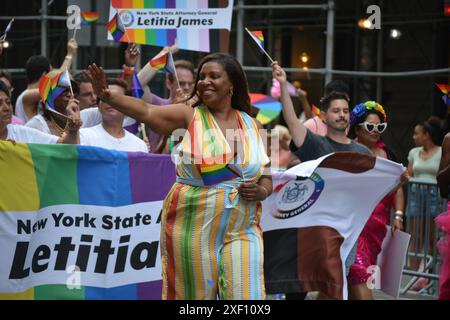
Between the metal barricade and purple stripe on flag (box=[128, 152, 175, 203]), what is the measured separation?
143 inches

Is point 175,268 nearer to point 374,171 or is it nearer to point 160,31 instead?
point 374,171

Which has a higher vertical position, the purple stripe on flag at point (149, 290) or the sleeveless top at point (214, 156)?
the sleeveless top at point (214, 156)

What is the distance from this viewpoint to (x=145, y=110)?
18.5 feet

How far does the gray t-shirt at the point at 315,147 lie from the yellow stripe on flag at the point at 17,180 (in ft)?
6.15

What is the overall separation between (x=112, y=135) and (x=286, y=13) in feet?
39.9

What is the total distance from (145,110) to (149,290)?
2.09 m

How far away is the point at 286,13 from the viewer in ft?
63.7

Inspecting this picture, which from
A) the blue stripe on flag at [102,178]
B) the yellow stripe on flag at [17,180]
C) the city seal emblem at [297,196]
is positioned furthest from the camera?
the city seal emblem at [297,196]

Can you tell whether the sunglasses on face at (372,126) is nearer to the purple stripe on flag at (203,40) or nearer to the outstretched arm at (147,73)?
the purple stripe on flag at (203,40)

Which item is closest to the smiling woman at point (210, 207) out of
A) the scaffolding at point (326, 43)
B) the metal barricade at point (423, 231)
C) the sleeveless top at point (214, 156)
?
the sleeveless top at point (214, 156)

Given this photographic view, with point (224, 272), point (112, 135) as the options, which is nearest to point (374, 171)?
point (112, 135)

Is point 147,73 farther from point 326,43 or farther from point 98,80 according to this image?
point 326,43

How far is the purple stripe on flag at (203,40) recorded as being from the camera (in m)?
8.66
